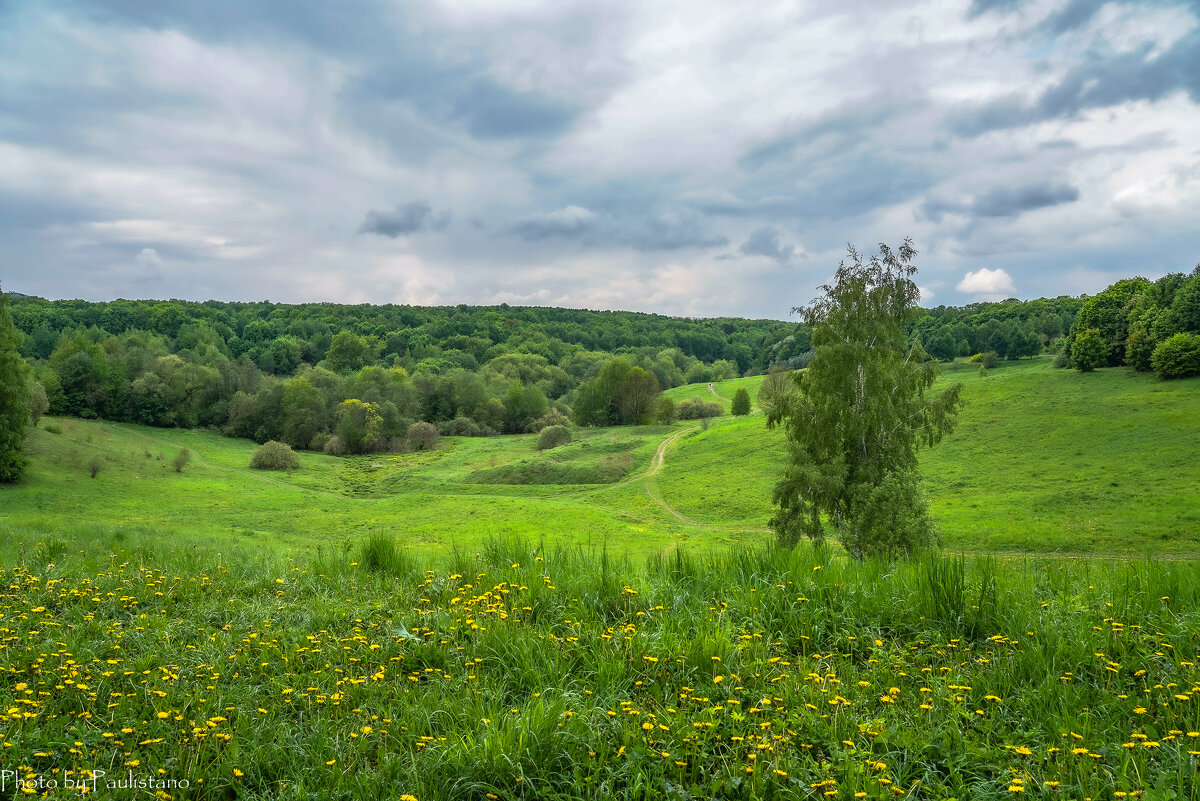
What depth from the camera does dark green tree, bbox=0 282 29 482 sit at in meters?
46.2

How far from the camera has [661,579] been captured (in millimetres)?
5883

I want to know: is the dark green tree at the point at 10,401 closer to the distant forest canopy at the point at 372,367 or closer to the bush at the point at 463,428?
the distant forest canopy at the point at 372,367

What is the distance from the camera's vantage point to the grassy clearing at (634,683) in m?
3.29

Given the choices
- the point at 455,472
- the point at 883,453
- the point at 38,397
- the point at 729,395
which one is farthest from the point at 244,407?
Result: the point at 883,453

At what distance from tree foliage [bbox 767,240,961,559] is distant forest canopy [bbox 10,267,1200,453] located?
54.2 m

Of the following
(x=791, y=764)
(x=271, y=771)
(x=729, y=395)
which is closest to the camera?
(x=791, y=764)

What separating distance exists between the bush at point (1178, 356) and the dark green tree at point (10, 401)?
97.0 metres

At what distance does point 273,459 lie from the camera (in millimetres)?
75250

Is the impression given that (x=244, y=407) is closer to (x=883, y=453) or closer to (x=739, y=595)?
(x=883, y=453)

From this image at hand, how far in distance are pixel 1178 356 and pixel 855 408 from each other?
56421mm

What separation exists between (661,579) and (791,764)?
2.69 m

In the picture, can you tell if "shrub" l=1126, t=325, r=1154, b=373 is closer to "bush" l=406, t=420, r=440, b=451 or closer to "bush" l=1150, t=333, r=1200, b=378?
"bush" l=1150, t=333, r=1200, b=378

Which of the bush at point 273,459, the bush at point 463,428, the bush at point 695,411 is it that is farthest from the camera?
the bush at point 463,428

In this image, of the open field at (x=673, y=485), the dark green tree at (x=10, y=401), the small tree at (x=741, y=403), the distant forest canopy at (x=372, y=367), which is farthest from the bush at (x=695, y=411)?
the dark green tree at (x=10, y=401)
